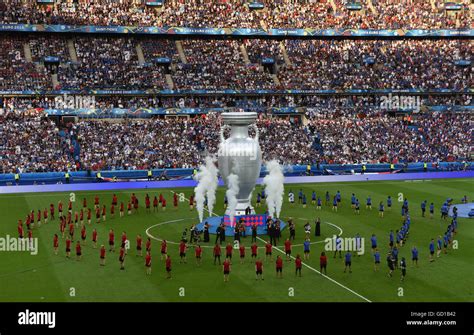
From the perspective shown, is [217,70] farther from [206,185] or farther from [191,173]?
[206,185]

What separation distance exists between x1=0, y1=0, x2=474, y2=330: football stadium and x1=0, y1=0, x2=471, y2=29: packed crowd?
0.24 meters

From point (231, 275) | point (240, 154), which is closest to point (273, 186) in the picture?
point (240, 154)

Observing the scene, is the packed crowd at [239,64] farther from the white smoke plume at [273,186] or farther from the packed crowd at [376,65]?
the white smoke plume at [273,186]

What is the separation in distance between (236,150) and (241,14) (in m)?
44.4

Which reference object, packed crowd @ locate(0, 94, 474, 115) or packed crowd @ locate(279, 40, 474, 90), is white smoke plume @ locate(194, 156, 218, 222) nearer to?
packed crowd @ locate(0, 94, 474, 115)

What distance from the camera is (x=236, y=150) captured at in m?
37.8

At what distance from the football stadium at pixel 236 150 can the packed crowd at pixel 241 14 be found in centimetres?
24

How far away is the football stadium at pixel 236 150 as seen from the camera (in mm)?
29031

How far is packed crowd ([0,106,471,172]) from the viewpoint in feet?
200

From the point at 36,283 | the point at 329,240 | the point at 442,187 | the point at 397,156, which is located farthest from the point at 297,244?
the point at 397,156

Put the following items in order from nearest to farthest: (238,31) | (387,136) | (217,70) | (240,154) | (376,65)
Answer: (240,154), (387,136), (217,70), (238,31), (376,65)

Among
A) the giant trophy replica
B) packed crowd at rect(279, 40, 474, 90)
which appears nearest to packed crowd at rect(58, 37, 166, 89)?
packed crowd at rect(279, 40, 474, 90)

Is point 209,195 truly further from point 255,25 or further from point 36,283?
point 255,25

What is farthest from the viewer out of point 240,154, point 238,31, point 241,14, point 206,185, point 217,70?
point 241,14
